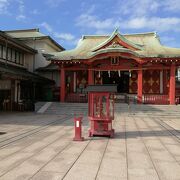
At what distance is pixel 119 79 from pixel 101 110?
19108 millimetres

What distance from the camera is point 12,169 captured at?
22.1ft

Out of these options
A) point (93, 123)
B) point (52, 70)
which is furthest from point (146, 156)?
point (52, 70)

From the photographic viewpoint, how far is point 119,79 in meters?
30.8

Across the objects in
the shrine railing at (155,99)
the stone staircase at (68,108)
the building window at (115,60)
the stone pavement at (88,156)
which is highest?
the building window at (115,60)

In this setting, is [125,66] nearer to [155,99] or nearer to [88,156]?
[155,99]

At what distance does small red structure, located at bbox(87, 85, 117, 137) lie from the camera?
1169 centimetres

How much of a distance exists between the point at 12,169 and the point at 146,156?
12.7 feet

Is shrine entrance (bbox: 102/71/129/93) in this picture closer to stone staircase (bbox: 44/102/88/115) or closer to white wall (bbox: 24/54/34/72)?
stone staircase (bbox: 44/102/88/115)

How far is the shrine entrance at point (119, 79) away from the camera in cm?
3009

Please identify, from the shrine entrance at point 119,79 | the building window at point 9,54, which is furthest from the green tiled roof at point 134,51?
the building window at point 9,54

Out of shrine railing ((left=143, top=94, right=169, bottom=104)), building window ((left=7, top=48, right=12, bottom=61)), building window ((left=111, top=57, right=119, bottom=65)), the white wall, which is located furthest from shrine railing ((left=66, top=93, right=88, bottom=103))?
the white wall

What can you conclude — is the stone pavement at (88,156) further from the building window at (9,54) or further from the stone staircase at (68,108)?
the building window at (9,54)

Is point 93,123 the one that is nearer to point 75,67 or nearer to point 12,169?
point 12,169

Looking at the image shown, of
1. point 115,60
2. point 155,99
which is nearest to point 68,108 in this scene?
point 115,60
